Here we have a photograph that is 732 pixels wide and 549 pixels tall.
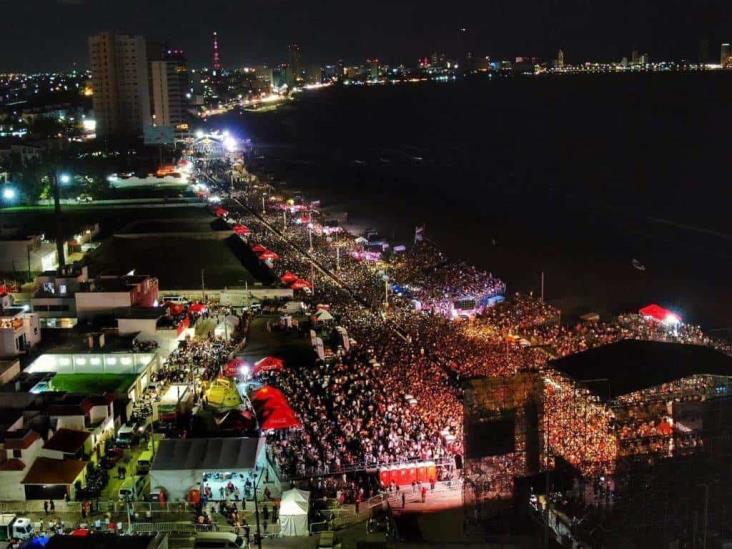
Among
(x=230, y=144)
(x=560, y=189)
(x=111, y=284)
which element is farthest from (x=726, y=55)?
(x=111, y=284)

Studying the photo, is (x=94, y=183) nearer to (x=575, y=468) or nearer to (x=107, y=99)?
(x=107, y=99)

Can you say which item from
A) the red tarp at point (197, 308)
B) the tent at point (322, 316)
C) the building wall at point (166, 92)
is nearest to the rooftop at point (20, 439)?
the tent at point (322, 316)

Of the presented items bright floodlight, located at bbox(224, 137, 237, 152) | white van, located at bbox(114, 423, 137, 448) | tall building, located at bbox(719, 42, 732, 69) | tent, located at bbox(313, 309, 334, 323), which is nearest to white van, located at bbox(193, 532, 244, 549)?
white van, located at bbox(114, 423, 137, 448)

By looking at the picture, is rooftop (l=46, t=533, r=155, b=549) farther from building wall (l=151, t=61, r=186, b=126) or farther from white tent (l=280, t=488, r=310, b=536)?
building wall (l=151, t=61, r=186, b=126)

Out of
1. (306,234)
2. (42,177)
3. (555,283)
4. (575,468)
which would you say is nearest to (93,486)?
(575,468)

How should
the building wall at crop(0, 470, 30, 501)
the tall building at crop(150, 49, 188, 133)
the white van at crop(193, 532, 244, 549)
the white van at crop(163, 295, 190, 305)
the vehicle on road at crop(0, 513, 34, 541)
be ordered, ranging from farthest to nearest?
the tall building at crop(150, 49, 188, 133)
the white van at crop(163, 295, 190, 305)
the building wall at crop(0, 470, 30, 501)
the vehicle on road at crop(0, 513, 34, 541)
the white van at crop(193, 532, 244, 549)

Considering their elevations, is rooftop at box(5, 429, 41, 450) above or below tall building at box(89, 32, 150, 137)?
below
